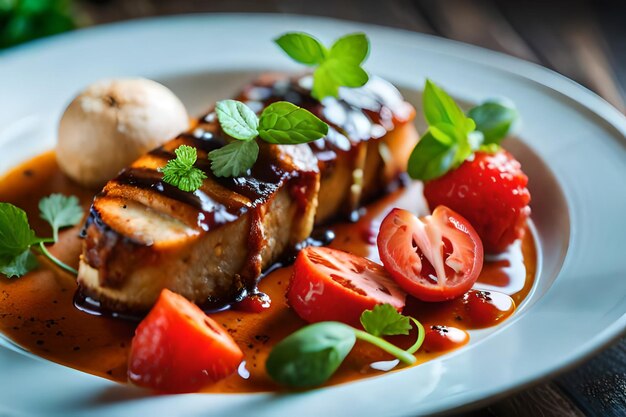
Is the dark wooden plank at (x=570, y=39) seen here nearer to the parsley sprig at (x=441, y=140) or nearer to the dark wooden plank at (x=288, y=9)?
the dark wooden plank at (x=288, y=9)

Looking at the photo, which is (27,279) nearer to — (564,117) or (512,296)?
(512,296)

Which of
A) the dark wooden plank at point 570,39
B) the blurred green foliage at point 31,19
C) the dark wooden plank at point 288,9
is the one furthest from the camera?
the dark wooden plank at point 288,9

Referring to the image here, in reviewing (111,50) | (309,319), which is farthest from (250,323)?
(111,50)

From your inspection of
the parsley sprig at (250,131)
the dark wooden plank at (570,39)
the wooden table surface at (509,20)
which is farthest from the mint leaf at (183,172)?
the dark wooden plank at (570,39)

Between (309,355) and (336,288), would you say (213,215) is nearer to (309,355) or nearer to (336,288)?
(336,288)

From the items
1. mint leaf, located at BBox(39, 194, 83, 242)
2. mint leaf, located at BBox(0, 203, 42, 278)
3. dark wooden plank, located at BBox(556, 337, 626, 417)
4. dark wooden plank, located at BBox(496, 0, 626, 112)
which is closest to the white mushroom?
mint leaf, located at BBox(39, 194, 83, 242)
